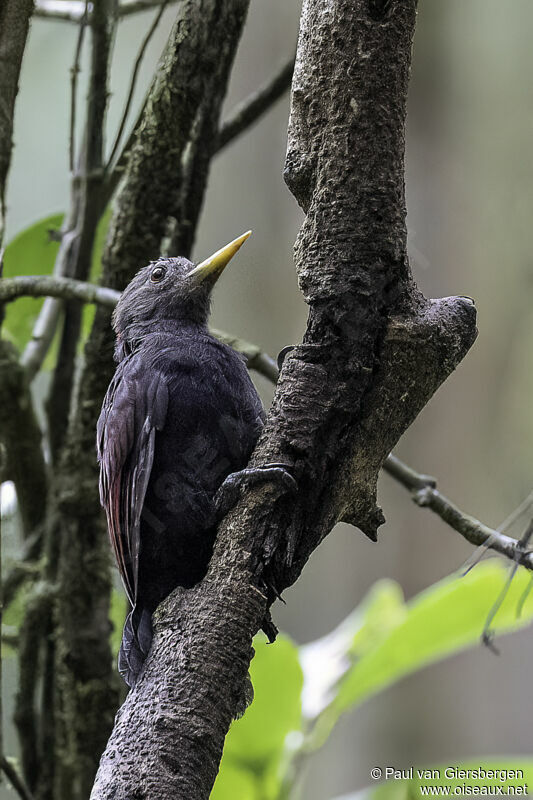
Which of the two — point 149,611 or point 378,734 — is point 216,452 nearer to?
point 149,611

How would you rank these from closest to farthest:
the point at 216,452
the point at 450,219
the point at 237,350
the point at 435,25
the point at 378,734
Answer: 1. the point at 216,452
2. the point at 237,350
3. the point at 450,219
4. the point at 435,25
5. the point at 378,734

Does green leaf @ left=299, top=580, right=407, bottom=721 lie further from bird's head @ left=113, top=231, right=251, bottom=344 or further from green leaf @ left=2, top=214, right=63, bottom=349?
green leaf @ left=2, top=214, right=63, bottom=349

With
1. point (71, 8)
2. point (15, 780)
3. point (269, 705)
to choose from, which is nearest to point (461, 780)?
point (269, 705)

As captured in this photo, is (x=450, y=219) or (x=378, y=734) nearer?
(x=450, y=219)

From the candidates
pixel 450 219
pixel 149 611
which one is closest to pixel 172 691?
pixel 149 611

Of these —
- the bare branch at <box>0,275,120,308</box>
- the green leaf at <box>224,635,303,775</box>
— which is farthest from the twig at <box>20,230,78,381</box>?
the green leaf at <box>224,635,303,775</box>

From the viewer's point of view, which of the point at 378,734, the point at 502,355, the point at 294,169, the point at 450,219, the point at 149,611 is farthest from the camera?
the point at 378,734

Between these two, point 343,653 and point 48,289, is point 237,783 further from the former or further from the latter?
point 48,289

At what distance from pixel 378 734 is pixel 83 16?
413 cm

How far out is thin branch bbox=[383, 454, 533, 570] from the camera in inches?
65.0

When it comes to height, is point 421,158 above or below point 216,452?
above

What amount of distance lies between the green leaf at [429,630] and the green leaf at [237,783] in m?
0.24

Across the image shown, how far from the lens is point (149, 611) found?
1543mm

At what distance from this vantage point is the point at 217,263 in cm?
196
